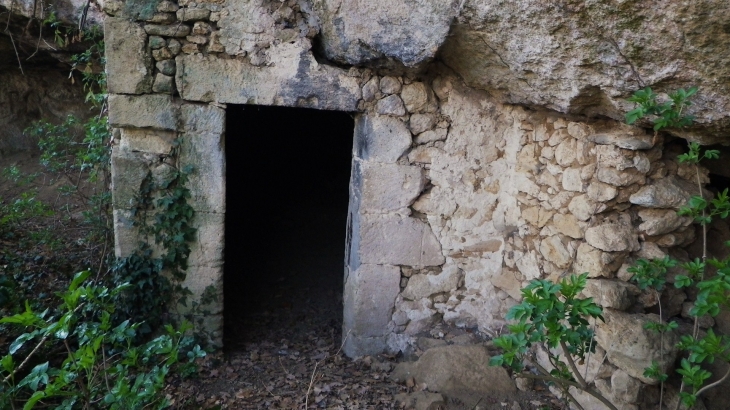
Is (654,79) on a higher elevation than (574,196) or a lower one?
higher

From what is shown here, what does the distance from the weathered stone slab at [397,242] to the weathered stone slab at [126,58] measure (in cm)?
157

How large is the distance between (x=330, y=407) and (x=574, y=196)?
1.79m

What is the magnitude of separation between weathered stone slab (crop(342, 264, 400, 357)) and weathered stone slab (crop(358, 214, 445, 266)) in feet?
0.25

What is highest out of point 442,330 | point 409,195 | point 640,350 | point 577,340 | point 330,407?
point 409,195

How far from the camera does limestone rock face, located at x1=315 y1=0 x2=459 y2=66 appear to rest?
3.16 meters

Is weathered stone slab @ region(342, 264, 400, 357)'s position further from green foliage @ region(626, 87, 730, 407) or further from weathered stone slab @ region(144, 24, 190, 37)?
weathered stone slab @ region(144, 24, 190, 37)

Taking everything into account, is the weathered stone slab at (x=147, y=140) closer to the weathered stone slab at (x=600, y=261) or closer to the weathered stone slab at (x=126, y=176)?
the weathered stone slab at (x=126, y=176)

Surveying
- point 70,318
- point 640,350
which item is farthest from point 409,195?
point 70,318

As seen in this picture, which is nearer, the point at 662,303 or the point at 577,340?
the point at 577,340

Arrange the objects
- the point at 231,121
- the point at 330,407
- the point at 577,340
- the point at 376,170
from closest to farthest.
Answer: the point at 577,340 < the point at 330,407 < the point at 376,170 < the point at 231,121

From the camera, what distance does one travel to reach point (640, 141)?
2926 millimetres

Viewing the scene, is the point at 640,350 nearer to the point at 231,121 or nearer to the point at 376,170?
the point at 376,170

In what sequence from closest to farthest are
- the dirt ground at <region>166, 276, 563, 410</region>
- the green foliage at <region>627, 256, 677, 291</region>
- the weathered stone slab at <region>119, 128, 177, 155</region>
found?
1. the green foliage at <region>627, 256, 677, 291</region>
2. the dirt ground at <region>166, 276, 563, 410</region>
3. the weathered stone slab at <region>119, 128, 177, 155</region>

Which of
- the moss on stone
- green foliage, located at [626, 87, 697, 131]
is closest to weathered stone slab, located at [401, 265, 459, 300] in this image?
green foliage, located at [626, 87, 697, 131]
